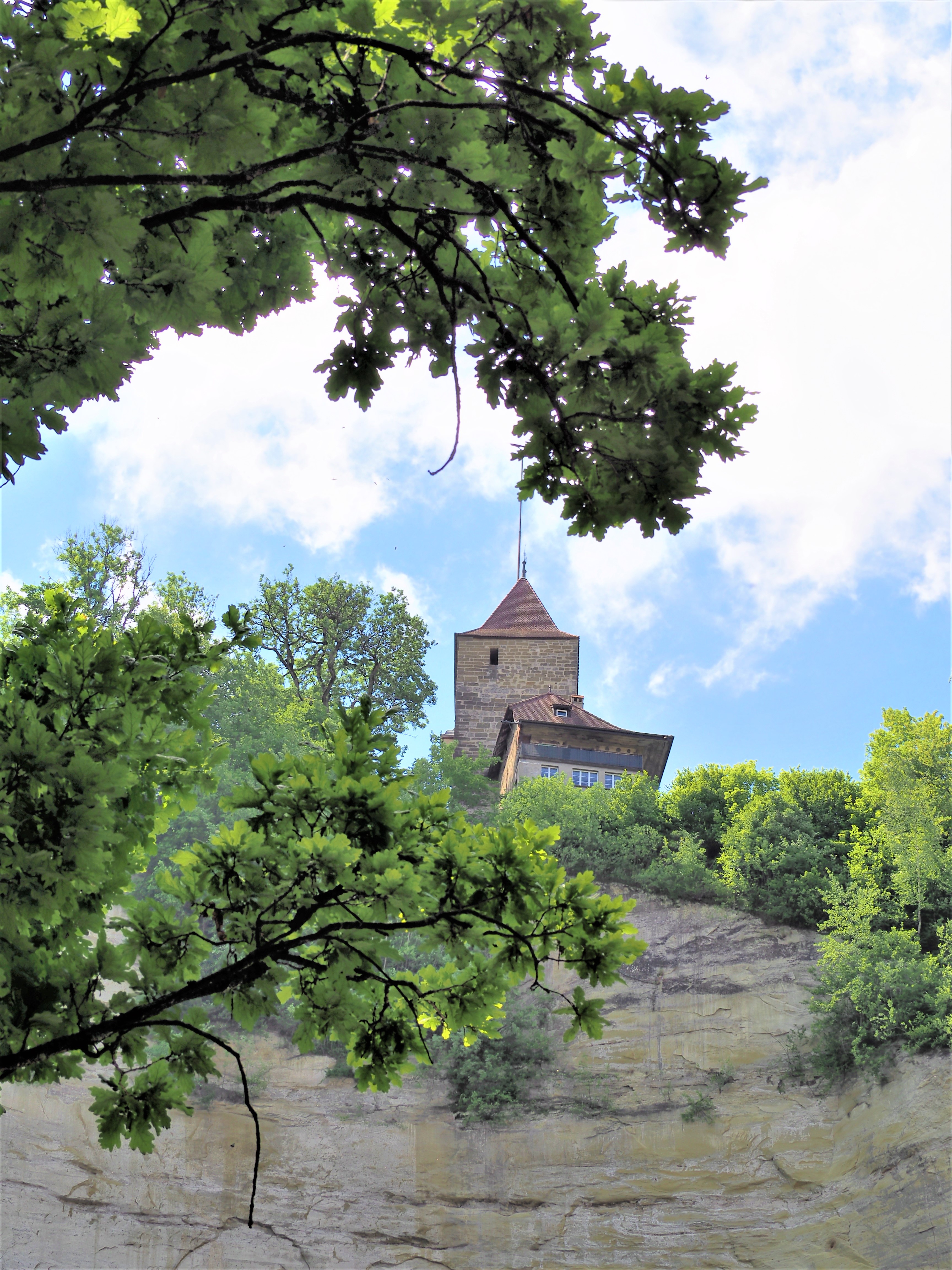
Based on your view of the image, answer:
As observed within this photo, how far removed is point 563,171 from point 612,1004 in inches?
779

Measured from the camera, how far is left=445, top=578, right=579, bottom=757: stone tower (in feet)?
112

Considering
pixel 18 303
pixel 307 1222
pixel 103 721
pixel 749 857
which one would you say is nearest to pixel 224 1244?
pixel 307 1222

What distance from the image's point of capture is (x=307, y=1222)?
16016 mm

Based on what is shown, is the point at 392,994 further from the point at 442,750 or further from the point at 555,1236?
the point at 442,750

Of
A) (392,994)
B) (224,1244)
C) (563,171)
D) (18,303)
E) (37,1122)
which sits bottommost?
(224,1244)

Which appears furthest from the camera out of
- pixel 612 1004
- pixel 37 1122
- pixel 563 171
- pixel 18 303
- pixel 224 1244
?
pixel 612 1004

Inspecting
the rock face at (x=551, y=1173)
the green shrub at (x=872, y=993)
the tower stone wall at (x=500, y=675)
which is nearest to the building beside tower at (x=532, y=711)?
the tower stone wall at (x=500, y=675)

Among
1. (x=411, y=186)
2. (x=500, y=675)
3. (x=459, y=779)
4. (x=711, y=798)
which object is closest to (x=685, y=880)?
(x=711, y=798)

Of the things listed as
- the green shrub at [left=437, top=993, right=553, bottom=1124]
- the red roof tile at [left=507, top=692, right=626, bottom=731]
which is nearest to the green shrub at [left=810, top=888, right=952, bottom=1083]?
the green shrub at [left=437, top=993, right=553, bottom=1124]

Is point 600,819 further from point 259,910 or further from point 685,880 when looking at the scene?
point 259,910

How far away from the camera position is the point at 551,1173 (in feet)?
55.6

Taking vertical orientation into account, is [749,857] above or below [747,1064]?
above

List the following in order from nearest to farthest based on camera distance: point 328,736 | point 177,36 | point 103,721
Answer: point 177,36 < point 103,721 < point 328,736

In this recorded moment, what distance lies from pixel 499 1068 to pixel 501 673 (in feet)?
59.0
